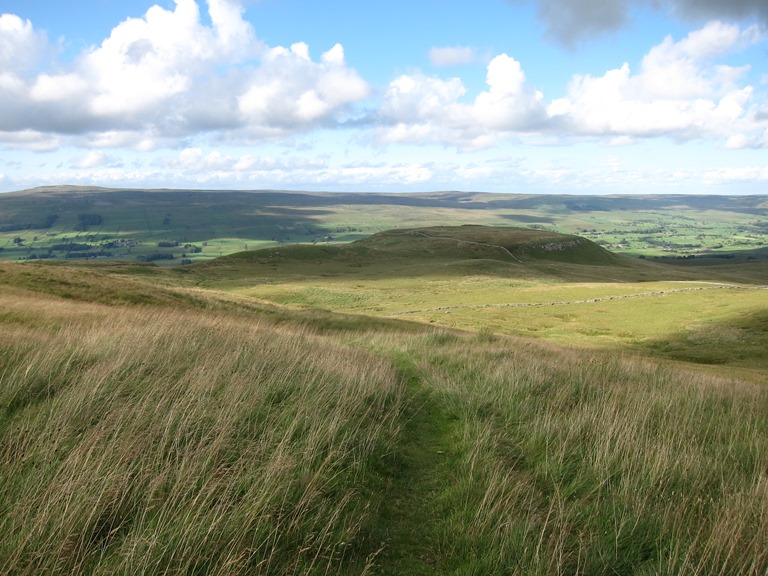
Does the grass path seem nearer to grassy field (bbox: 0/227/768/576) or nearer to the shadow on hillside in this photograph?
grassy field (bbox: 0/227/768/576)

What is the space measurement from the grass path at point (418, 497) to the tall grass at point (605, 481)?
230 mm

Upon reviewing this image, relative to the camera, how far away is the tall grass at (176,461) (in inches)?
168

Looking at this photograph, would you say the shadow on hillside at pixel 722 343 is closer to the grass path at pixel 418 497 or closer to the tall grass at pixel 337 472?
the tall grass at pixel 337 472

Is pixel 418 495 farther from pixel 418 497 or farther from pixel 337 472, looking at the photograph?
pixel 337 472

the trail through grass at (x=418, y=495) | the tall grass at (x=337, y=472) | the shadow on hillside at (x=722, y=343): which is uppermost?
the tall grass at (x=337, y=472)

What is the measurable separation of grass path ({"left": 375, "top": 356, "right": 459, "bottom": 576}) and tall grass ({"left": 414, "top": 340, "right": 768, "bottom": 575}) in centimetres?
23

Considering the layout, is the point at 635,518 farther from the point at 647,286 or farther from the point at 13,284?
the point at 647,286

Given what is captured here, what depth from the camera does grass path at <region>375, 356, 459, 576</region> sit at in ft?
17.1

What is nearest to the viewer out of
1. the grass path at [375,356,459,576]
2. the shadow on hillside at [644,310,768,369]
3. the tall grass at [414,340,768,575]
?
the tall grass at [414,340,768,575]

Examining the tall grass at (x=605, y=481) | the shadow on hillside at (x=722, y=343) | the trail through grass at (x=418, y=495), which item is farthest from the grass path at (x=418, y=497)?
the shadow on hillside at (x=722, y=343)

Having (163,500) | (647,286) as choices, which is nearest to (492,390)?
(163,500)

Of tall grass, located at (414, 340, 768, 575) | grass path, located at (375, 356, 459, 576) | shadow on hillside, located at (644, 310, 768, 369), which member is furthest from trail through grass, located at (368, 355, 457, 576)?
shadow on hillside, located at (644, 310, 768, 369)

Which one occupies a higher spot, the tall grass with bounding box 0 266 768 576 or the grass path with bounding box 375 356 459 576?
the tall grass with bounding box 0 266 768 576

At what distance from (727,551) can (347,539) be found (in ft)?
12.2
